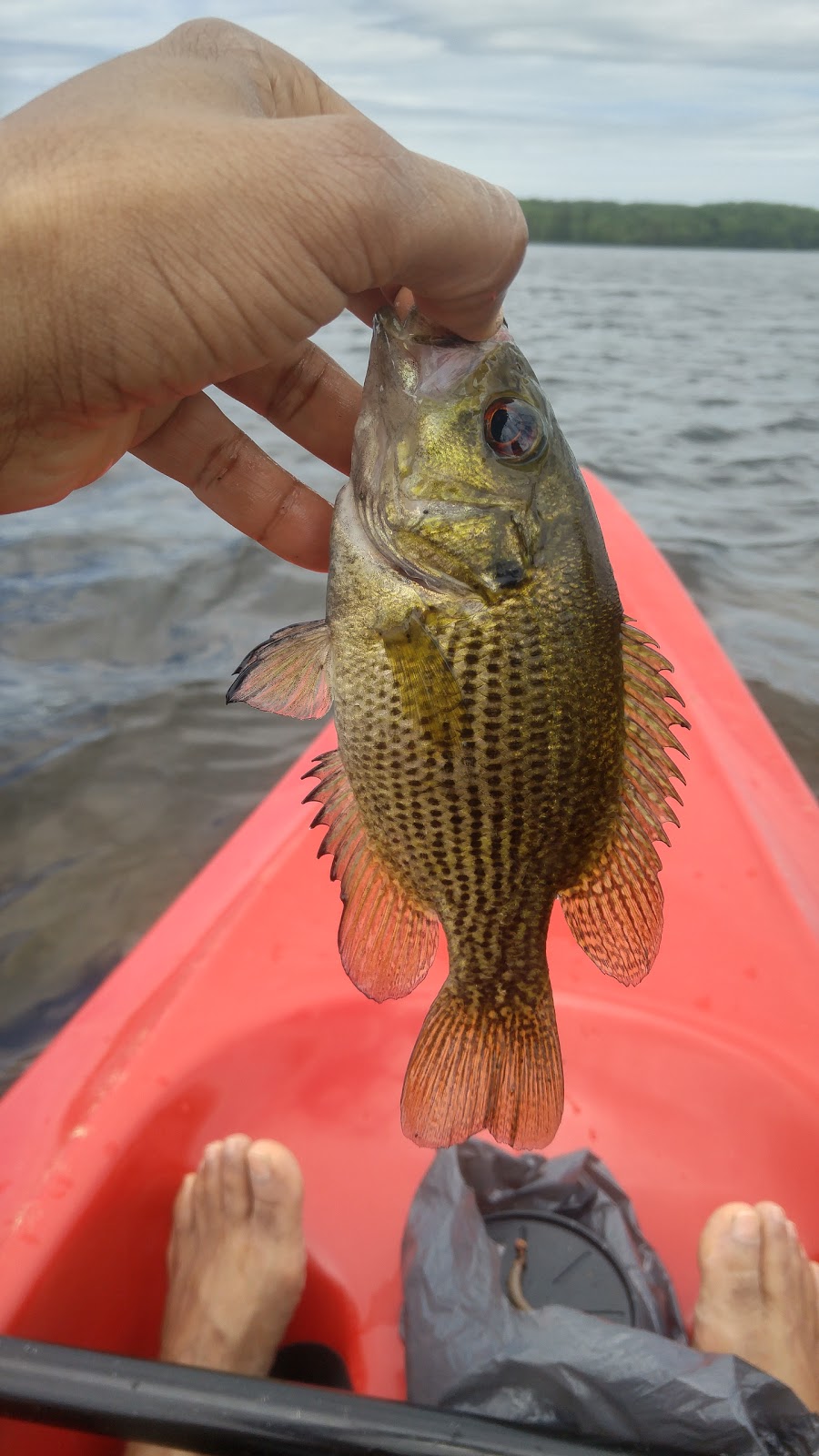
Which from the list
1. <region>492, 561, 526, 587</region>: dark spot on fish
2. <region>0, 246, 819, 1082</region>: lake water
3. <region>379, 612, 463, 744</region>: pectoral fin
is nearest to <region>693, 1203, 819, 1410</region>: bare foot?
<region>379, 612, 463, 744</region>: pectoral fin

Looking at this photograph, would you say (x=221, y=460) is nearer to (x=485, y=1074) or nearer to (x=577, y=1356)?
(x=485, y=1074)

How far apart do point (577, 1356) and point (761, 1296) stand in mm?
626

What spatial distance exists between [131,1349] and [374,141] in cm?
291

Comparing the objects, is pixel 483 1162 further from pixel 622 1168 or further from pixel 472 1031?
pixel 472 1031

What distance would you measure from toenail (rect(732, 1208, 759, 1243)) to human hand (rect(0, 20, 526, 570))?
7.28 feet

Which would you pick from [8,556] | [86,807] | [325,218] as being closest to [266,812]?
[86,807]

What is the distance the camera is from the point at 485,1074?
176 centimetres

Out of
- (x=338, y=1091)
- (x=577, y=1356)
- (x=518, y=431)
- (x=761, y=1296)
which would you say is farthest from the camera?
(x=338, y=1091)

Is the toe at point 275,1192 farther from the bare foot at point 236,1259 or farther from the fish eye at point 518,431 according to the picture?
the fish eye at point 518,431

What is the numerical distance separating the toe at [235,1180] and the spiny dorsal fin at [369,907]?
1.37m

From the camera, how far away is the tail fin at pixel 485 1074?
1.69 m

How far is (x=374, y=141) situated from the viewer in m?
1.61

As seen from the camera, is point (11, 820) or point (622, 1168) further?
point (11, 820)

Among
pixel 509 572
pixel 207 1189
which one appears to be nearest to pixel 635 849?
pixel 509 572
